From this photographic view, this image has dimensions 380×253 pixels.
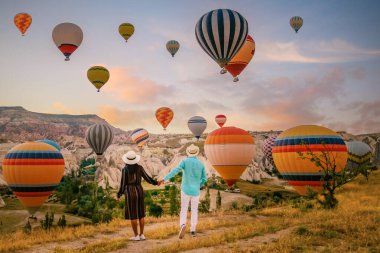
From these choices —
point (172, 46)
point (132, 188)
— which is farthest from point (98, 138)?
point (132, 188)

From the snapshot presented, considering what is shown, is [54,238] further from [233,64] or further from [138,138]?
[138,138]

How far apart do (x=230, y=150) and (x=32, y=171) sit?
14684 millimetres

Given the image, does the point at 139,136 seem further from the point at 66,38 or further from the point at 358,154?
the point at 358,154

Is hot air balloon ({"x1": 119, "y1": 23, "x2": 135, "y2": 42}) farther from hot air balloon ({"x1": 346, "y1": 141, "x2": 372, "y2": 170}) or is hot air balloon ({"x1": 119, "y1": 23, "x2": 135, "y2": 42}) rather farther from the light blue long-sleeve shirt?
the light blue long-sleeve shirt

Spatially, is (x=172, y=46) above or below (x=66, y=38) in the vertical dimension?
above

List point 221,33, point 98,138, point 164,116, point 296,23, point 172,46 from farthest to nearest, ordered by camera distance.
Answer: point 164,116 < point 172,46 < point 296,23 < point 98,138 < point 221,33

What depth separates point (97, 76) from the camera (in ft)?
152

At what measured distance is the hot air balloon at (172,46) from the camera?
6091 cm

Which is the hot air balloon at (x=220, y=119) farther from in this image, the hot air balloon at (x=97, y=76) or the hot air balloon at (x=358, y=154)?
the hot air balloon at (x=97, y=76)

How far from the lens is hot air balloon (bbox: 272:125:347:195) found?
851 inches

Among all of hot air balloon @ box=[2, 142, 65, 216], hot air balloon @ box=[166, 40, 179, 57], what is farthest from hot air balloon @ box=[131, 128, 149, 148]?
hot air balloon @ box=[2, 142, 65, 216]

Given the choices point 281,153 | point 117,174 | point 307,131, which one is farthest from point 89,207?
point 117,174

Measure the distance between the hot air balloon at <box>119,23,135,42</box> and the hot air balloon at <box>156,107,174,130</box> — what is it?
16.6 m

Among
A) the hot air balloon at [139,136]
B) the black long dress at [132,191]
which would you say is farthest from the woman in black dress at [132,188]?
the hot air balloon at [139,136]
